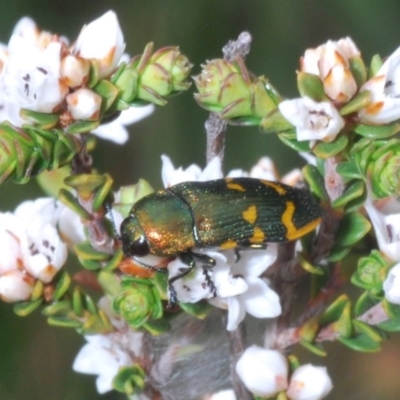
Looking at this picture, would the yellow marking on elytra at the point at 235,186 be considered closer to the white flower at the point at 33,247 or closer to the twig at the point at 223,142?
the twig at the point at 223,142

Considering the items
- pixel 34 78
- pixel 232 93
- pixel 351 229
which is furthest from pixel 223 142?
pixel 34 78

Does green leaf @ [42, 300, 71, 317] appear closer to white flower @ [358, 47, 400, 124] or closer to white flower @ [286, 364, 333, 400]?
white flower @ [286, 364, 333, 400]

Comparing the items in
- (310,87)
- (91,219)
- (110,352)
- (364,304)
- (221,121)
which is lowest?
(110,352)

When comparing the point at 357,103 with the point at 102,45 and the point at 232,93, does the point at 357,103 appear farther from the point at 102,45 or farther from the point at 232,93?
the point at 102,45

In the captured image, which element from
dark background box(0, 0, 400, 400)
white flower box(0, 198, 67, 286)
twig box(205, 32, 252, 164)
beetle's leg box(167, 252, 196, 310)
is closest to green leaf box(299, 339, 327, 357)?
beetle's leg box(167, 252, 196, 310)

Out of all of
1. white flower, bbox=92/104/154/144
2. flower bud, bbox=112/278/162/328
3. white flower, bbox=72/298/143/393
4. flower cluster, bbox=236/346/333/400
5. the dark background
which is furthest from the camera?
the dark background

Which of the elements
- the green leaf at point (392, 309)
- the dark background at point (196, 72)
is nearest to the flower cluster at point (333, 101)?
the green leaf at point (392, 309)
